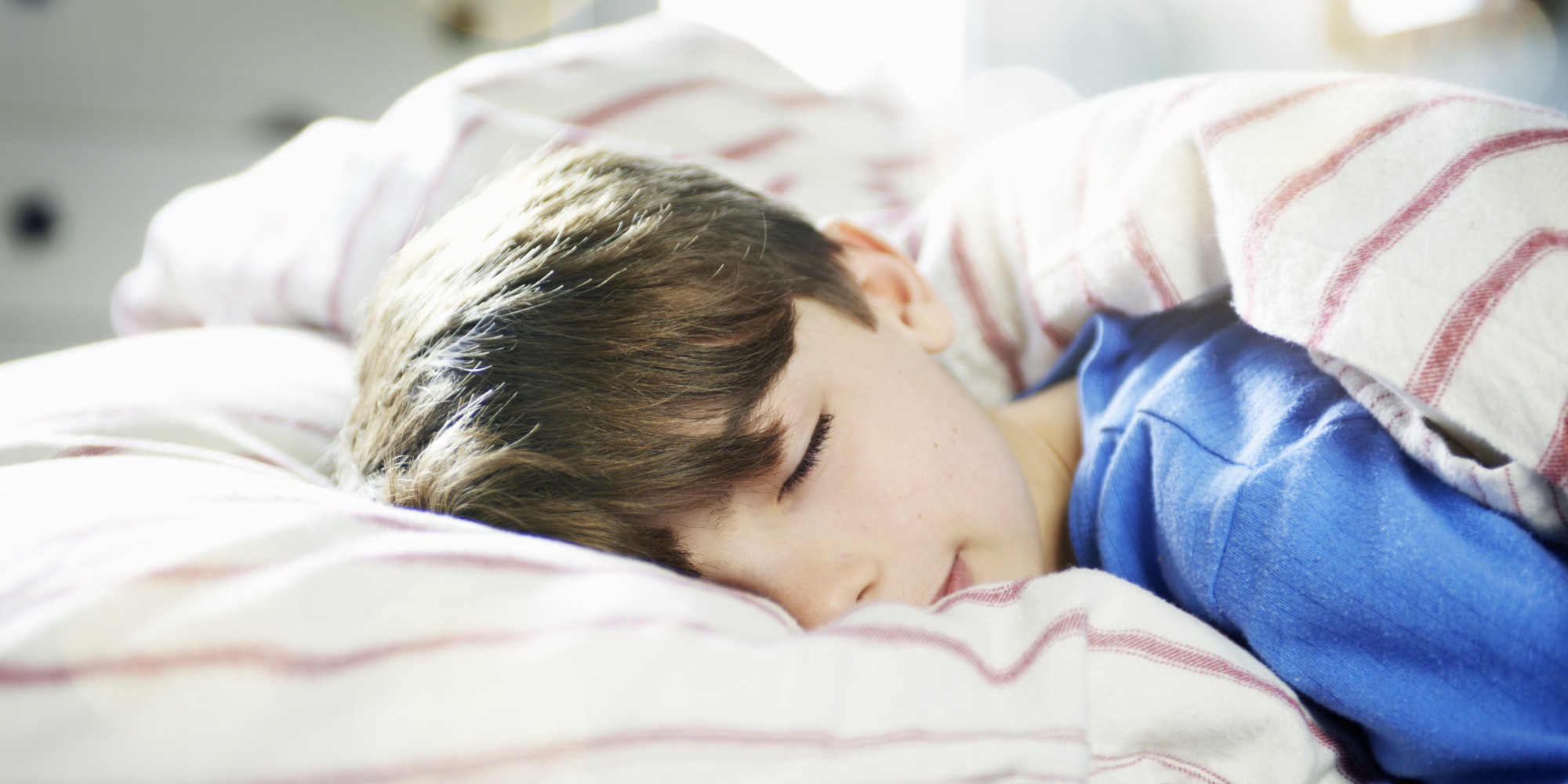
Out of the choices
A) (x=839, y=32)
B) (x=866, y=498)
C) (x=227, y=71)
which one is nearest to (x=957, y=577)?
(x=866, y=498)

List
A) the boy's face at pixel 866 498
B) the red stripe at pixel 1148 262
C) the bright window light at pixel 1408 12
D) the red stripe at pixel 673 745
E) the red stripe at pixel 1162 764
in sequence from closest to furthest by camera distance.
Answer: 1. the red stripe at pixel 673 745
2. the red stripe at pixel 1162 764
3. the boy's face at pixel 866 498
4. the red stripe at pixel 1148 262
5. the bright window light at pixel 1408 12

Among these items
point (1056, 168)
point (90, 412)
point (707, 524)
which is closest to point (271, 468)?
point (90, 412)

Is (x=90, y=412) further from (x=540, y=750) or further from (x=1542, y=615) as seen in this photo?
(x=1542, y=615)

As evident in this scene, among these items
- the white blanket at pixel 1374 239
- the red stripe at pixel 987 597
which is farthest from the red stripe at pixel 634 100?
the red stripe at pixel 987 597

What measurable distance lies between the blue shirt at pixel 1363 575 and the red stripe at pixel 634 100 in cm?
61

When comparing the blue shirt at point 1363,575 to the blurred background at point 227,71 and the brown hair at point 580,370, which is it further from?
the blurred background at point 227,71

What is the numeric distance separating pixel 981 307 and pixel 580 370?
39cm

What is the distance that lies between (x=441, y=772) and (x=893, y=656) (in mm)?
158

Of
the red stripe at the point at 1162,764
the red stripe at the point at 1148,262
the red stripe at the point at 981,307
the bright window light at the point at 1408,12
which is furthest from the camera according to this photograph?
the bright window light at the point at 1408,12

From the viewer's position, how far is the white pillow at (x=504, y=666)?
0.26 metres

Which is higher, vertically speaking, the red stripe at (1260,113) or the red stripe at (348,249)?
the red stripe at (1260,113)

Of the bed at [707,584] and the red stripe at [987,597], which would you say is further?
the red stripe at [987,597]

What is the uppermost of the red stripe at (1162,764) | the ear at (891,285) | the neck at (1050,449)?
the ear at (891,285)

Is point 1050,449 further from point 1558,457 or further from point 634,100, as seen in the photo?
point 634,100
